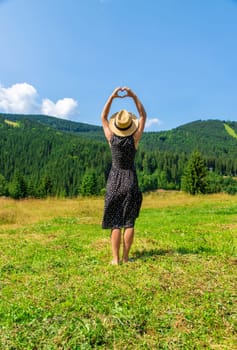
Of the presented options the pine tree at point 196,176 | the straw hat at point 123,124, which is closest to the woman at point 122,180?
the straw hat at point 123,124

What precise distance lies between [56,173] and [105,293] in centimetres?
15522

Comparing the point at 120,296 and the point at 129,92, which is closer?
the point at 120,296

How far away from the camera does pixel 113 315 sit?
146 inches

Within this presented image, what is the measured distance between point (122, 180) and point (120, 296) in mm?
2362

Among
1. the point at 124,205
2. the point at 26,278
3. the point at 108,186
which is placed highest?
the point at 108,186

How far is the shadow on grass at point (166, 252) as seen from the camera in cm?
646

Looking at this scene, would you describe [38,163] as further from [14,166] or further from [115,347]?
[115,347]

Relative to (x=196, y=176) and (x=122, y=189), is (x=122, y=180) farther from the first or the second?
(x=196, y=176)

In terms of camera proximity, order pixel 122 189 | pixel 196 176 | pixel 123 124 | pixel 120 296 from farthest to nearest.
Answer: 1. pixel 196 176
2. pixel 122 189
3. pixel 123 124
4. pixel 120 296

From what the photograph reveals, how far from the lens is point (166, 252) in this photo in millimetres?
6766

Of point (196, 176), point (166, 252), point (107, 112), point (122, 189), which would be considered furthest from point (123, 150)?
point (196, 176)

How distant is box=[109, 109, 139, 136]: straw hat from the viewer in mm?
5805

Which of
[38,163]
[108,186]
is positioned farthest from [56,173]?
[108,186]

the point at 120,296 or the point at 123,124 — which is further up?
the point at 123,124
